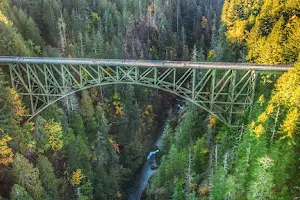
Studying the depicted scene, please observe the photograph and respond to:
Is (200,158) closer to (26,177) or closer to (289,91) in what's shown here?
(289,91)

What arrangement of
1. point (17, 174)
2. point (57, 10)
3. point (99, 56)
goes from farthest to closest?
point (57, 10), point (99, 56), point (17, 174)

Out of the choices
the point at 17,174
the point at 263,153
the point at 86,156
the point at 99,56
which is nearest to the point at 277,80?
the point at 263,153

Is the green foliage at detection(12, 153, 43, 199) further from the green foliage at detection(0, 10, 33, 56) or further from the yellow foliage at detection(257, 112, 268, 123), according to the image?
the yellow foliage at detection(257, 112, 268, 123)

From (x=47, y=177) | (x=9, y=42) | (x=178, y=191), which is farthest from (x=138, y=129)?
(x=9, y=42)

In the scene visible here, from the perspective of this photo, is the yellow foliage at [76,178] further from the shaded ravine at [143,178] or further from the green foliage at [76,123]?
the shaded ravine at [143,178]

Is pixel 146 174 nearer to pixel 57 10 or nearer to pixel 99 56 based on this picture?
pixel 99 56

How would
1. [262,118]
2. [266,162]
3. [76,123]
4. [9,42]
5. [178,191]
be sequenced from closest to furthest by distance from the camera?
[266,162], [262,118], [178,191], [9,42], [76,123]
